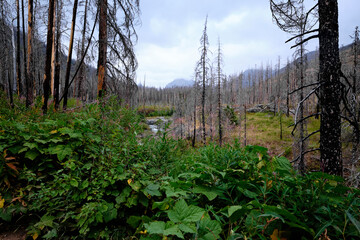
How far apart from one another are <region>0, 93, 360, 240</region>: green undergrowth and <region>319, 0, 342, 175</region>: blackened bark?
119 centimetres

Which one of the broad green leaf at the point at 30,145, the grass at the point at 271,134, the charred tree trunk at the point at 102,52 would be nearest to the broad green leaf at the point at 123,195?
the broad green leaf at the point at 30,145

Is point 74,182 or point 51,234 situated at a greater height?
point 74,182

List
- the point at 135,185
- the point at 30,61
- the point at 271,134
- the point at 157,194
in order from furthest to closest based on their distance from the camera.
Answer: the point at 271,134 → the point at 30,61 → the point at 135,185 → the point at 157,194

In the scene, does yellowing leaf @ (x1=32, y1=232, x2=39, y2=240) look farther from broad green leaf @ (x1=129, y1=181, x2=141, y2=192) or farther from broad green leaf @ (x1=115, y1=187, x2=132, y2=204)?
broad green leaf @ (x1=129, y1=181, x2=141, y2=192)

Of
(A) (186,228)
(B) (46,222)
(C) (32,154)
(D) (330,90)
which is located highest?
(D) (330,90)

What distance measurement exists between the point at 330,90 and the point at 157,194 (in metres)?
3.12

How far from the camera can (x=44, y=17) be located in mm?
10703

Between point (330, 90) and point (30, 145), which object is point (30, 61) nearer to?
point (30, 145)

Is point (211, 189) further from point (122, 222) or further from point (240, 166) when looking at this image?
point (122, 222)

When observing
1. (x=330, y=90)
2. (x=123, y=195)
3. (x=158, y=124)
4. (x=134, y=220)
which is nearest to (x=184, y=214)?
(x=134, y=220)

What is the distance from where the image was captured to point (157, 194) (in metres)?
1.77

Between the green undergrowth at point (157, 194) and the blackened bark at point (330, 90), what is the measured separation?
1.19 m

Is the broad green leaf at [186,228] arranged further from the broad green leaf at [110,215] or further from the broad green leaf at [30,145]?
the broad green leaf at [30,145]

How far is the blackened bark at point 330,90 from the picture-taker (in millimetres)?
2619
